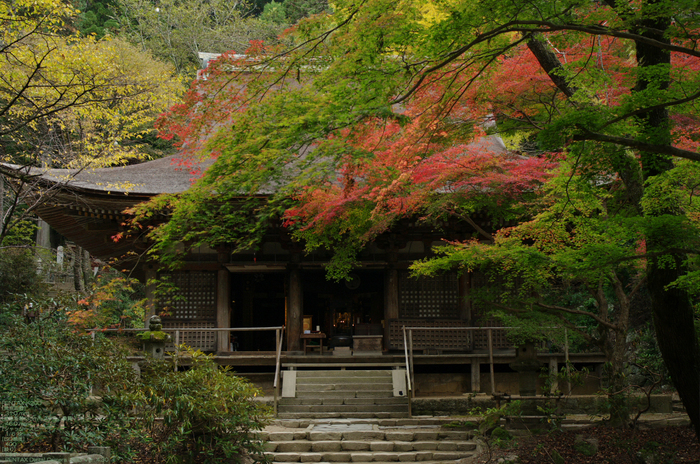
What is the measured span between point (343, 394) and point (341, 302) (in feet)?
19.2

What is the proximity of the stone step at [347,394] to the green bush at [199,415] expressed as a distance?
10.4 feet

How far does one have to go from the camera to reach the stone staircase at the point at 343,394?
10.2m

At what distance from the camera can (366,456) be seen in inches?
320

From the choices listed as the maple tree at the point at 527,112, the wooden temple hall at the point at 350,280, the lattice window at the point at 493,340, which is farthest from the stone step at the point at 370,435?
the lattice window at the point at 493,340

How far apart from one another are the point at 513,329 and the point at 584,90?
5.57m

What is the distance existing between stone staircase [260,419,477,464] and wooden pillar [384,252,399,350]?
3.65m

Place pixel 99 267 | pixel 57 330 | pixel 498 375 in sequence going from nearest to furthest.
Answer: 1. pixel 57 330
2. pixel 498 375
3. pixel 99 267

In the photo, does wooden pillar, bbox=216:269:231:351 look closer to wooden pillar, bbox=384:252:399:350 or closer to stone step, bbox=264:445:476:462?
wooden pillar, bbox=384:252:399:350

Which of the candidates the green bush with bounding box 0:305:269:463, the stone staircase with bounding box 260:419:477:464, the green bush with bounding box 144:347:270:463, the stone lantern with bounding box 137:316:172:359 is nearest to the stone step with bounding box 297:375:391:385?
the stone staircase with bounding box 260:419:477:464

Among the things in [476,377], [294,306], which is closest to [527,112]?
[476,377]

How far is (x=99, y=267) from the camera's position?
888 inches

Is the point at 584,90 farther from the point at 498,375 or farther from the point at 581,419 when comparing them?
the point at 498,375

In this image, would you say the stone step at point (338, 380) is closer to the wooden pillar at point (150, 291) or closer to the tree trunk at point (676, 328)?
the wooden pillar at point (150, 291)

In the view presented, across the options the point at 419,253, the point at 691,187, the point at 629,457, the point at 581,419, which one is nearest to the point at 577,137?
the point at 691,187
